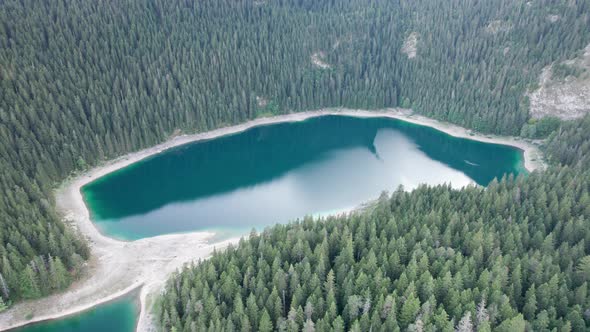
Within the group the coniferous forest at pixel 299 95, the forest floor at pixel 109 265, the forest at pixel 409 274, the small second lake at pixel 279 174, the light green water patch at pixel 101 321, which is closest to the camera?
the forest at pixel 409 274

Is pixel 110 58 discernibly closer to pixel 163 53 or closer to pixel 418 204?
pixel 163 53

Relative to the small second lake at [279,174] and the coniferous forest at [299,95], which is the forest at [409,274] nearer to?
the coniferous forest at [299,95]

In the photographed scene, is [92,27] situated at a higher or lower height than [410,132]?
higher

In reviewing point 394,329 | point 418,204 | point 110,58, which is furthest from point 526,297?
point 110,58

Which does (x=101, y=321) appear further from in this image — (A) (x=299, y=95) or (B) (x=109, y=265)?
(A) (x=299, y=95)

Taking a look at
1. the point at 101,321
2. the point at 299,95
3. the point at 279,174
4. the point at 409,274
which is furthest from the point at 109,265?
the point at 299,95

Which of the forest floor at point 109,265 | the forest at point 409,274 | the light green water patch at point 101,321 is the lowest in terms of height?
the light green water patch at point 101,321

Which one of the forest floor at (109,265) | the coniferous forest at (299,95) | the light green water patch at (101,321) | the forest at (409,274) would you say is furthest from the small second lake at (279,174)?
the forest at (409,274)
